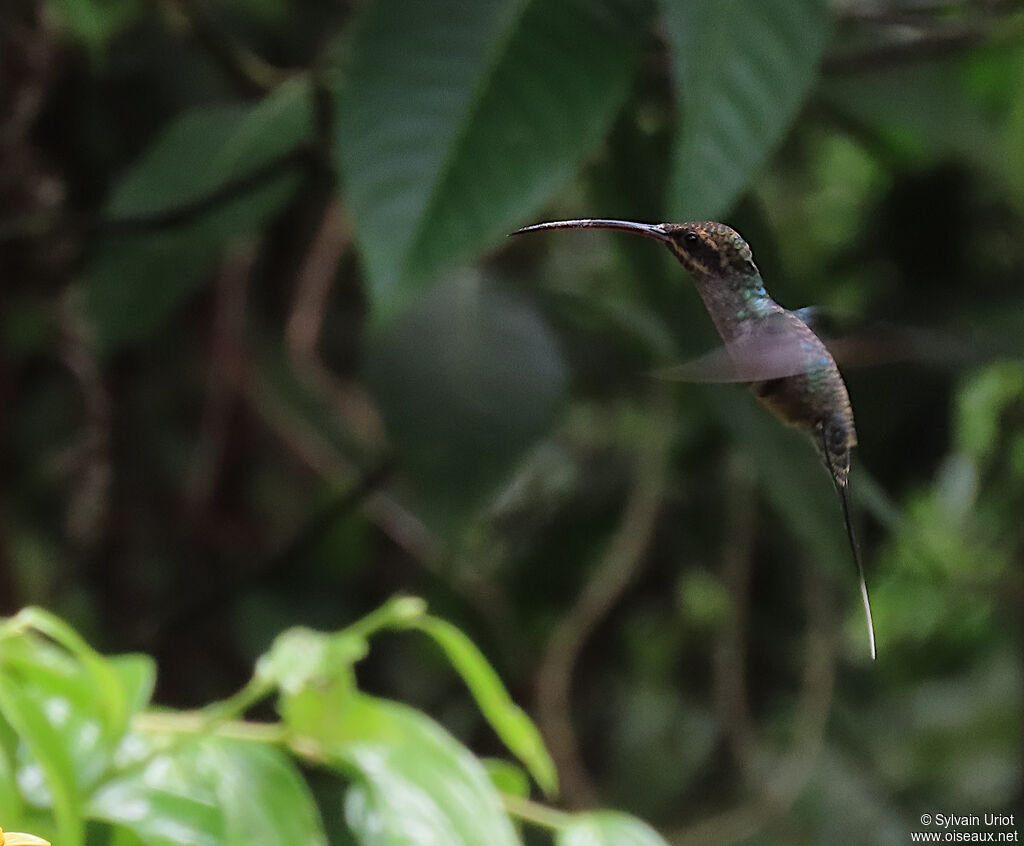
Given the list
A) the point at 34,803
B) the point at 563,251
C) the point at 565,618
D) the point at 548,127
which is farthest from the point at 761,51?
the point at 563,251

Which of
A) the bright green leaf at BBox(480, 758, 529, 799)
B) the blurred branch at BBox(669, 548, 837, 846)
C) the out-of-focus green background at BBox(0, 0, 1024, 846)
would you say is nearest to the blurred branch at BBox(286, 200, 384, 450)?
the out-of-focus green background at BBox(0, 0, 1024, 846)

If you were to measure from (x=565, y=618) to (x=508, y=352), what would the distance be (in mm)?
590

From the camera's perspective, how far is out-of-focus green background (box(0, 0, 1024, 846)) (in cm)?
77

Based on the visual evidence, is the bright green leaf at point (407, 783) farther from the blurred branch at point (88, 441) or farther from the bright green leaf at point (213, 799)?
the blurred branch at point (88, 441)

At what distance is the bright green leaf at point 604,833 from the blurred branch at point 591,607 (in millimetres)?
695

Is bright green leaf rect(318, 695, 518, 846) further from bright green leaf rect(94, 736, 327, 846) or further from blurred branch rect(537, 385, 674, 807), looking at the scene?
blurred branch rect(537, 385, 674, 807)

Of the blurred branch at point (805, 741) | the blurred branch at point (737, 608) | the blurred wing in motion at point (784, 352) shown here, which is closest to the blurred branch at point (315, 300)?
the blurred branch at point (737, 608)

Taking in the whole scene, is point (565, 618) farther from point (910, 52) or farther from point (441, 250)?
point (441, 250)

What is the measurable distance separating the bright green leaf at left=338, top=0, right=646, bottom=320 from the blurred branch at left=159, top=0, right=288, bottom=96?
1.31 feet

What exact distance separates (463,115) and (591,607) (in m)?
0.74

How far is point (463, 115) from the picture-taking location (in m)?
0.75

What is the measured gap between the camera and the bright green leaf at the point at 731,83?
2.12 ft

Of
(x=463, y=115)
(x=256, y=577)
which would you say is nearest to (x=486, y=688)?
(x=463, y=115)

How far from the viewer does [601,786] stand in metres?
1.70
